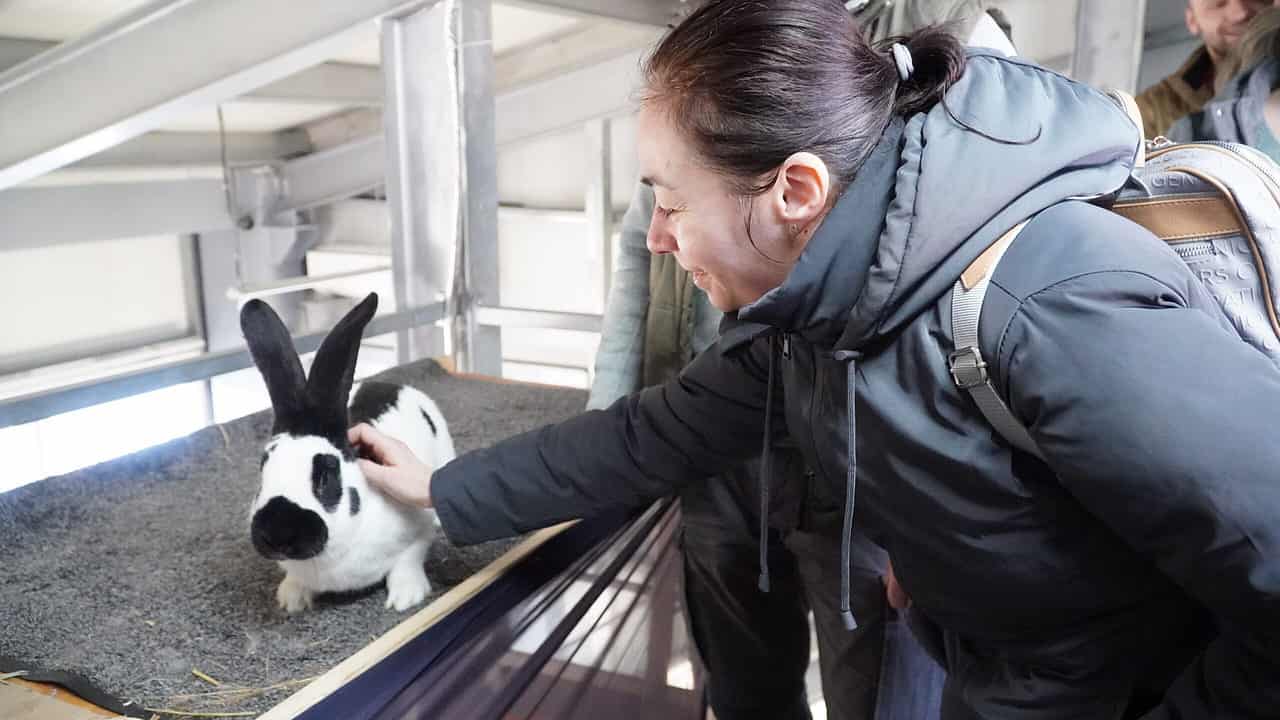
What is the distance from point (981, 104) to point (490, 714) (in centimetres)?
69

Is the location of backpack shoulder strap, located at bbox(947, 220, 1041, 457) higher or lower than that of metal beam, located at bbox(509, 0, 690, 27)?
lower

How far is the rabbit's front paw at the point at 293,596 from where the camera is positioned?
3.06 ft

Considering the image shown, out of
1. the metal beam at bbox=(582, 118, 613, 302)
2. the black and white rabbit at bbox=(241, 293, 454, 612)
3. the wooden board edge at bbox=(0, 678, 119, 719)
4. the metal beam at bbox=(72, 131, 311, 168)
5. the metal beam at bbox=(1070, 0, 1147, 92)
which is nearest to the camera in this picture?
the wooden board edge at bbox=(0, 678, 119, 719)

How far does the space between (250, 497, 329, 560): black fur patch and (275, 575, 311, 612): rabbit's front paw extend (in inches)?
3.6

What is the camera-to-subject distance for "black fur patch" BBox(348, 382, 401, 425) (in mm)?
1097

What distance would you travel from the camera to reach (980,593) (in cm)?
67

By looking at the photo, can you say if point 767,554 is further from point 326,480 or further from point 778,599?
point 326,480

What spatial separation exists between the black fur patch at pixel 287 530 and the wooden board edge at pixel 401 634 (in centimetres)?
11

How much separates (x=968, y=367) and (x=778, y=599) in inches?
27.7

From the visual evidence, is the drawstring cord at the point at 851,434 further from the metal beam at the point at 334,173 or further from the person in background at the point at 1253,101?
the metal beam at the point at 334,173

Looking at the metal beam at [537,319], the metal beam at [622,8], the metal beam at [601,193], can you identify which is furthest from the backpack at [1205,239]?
the metal beam at [601,193]

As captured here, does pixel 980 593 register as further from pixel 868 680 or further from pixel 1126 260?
pixel 868 680

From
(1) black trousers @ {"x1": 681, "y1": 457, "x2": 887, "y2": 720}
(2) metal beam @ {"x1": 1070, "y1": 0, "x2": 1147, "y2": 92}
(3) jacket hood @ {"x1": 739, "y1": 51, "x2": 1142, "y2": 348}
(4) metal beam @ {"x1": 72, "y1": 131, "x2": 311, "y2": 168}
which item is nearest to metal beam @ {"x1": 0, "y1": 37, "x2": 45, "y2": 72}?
(4) metal beam @ {"x1": 72, "y1": 131, "x2": 311, "y2": 168}

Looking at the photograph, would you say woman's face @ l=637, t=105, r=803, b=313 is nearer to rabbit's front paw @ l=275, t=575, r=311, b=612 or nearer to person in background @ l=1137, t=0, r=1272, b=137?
rabbit's front paw @ l=275, t=575, r=311, b=612
